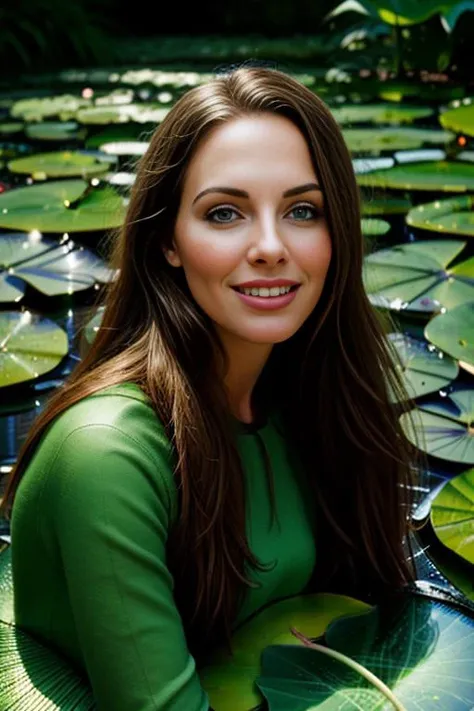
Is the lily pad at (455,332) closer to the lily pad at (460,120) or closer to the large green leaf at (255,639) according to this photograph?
the large green leaf at (255,639)

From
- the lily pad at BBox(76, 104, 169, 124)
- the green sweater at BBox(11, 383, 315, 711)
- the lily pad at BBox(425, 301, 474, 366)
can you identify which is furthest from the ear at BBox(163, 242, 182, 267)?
the lily pad at BBox(76, 104, 169, 124)

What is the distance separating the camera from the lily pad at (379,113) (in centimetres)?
413

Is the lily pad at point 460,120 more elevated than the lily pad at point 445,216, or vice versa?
the lily pad at point 445,216

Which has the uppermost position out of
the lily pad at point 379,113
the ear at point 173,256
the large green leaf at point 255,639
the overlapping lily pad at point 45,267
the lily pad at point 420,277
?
the ear at point 173,256

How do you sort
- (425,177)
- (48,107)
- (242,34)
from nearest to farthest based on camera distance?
(425,177) → (48,107) → (242,34)

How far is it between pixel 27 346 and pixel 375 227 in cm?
115

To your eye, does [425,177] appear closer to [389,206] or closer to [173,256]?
[389,206]

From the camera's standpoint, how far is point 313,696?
100cm

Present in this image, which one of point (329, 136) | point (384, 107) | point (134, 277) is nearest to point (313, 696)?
point (134, 277)

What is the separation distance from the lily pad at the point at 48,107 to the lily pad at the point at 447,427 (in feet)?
10.7

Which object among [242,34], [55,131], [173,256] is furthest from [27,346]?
[242,34]

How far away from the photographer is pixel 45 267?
7.66 ft

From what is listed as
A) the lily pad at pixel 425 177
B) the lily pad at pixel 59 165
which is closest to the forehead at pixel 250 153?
the lily pad at pixel 425 177

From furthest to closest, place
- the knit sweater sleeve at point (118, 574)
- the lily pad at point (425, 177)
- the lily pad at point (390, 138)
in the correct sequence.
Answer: the lily pad at point (390, 138) < the lily pad at point (425, 177) < the knit sweater sleeve at point (118, 574)
